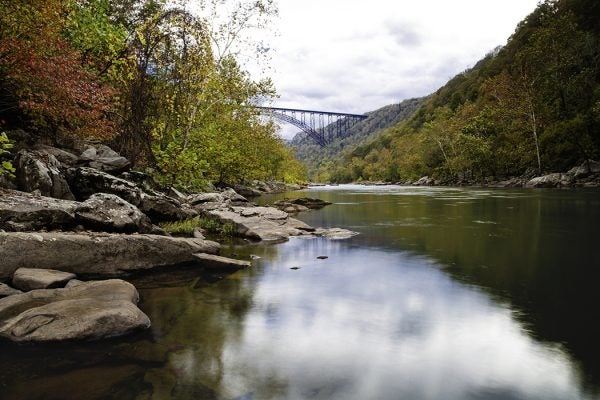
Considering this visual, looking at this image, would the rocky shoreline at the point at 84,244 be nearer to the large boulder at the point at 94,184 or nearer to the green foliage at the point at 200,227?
the large boulder at the point at 94,184

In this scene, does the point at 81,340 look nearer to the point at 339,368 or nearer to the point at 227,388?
the point at 227,388

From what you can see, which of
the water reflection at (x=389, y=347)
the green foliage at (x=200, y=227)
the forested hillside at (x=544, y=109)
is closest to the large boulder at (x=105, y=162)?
Answer: the green foliage at (x=200, y=227)

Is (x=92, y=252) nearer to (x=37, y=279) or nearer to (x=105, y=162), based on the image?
(x=37, y=279)

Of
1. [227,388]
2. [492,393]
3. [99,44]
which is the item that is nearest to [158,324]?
[227,388]

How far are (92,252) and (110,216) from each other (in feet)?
7.72

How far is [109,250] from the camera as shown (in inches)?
374

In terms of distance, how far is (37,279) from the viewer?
7.36m

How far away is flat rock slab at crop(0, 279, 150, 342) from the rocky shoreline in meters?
0.01

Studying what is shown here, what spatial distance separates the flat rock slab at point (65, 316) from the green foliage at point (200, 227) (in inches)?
318

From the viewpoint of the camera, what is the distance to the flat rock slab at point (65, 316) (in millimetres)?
5754

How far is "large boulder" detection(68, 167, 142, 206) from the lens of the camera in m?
13.4

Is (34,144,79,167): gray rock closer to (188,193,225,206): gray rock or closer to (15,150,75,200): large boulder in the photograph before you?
(15,150,75,200): large boulder

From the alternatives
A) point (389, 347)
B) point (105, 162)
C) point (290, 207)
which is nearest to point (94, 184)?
point (105, 162)

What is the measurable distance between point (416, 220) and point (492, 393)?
17.5 meters
